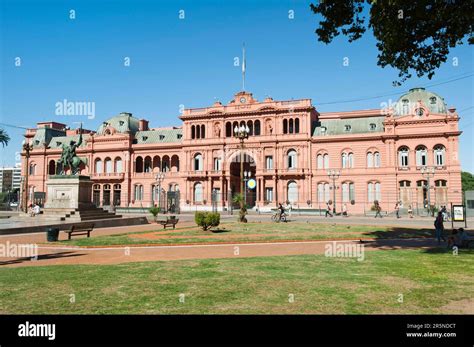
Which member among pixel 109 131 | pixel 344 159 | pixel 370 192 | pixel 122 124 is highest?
pixel 122 124

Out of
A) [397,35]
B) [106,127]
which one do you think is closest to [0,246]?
[397,35]

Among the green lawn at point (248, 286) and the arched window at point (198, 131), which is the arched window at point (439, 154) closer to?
the arched window at point (198, 131)

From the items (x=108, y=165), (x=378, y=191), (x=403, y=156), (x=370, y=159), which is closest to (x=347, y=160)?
(x=370, y=159)

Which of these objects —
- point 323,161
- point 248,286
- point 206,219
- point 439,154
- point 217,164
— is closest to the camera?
point 248,286

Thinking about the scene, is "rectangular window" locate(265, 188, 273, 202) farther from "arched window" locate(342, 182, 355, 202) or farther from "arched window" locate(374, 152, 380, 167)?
"arched window" locate(374, 152, 380, 167)

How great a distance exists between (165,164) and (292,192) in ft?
78.5

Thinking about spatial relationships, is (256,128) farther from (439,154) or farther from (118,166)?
(118,166)

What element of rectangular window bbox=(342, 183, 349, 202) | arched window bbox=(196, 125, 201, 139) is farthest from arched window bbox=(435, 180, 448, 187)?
arched window bbox=(196, 125, 201, 139)

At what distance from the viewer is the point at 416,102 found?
48469 millimetres

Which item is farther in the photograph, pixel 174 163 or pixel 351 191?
pixel 174 163

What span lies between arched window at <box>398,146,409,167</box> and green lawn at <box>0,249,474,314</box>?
40539 millimetres

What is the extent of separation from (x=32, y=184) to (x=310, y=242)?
68.8 metres

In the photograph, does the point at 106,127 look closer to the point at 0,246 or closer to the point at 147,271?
the point at 0,246
